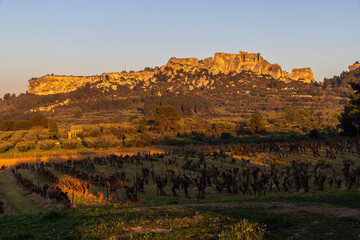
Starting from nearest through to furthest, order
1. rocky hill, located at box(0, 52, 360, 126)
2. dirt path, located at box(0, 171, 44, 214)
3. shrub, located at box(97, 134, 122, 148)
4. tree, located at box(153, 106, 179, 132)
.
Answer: dirt path, located at box(0, 171, 44, 214) < shrub, located at box(97, 134, 122, 148) < tree, located at box(153, 106, 179, 132) < rocky hill, located at box(0, 52, 360, 126)

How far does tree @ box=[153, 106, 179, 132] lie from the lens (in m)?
90.4

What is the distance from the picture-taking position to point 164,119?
90.6 metres

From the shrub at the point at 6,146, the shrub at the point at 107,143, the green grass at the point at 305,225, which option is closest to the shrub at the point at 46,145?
the shrub at the point at 6,146

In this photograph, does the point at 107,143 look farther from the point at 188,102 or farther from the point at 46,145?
the point at 188,102

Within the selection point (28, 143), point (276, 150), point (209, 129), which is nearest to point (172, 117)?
point (209, 129)

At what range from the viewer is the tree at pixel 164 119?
9038 cm

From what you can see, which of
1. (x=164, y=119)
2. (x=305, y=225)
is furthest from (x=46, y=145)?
(x=305, y=225)

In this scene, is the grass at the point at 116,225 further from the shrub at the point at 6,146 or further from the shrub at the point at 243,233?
the shrub at the point at 6,146

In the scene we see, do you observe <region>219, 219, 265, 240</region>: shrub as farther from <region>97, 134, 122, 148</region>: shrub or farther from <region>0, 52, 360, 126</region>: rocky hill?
<region>0, 52, 360, 126</region>: rocky hill

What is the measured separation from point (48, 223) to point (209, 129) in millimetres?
A: 79160

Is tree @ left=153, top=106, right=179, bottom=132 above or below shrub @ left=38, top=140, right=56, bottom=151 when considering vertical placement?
above

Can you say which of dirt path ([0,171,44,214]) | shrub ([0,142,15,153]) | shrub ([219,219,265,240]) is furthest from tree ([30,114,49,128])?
shrub ([219,219,265,240])

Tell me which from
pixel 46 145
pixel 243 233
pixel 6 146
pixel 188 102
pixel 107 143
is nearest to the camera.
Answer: pixel 243 233

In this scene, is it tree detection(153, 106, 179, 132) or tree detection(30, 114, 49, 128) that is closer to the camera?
tree detection(153, 106, 179, 132)
